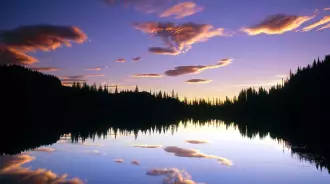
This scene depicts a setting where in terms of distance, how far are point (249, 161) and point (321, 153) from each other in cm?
1014

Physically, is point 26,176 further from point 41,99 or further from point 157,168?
point 41,99

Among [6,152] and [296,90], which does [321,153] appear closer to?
[6,152]

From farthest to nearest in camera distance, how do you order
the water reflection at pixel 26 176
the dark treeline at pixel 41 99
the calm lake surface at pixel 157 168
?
the dark treeline at pixel 41 99 < the calm lake surface at pixel 157 168 < the water reflection at pixel 26 176

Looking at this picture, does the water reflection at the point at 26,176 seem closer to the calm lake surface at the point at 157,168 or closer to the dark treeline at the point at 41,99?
the calm lake surface at the point at 157,168

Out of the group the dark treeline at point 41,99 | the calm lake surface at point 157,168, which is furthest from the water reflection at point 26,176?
the dark treeline at point 41,99

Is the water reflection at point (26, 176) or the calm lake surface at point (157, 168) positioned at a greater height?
the water reflection at point (26, 176)

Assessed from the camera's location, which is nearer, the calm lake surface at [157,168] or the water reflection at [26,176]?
the water reflection at [26,176]

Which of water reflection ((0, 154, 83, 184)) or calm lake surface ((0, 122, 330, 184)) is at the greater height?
water reflection ((0, 154, 83, 184))

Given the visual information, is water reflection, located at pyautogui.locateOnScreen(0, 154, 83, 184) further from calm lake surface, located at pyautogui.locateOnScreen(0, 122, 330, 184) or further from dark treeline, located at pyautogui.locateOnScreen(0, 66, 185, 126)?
dark treeline, located at pyautogui.locateOnScreen(0, 66, 185, 126)

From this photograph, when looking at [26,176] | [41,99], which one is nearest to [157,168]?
[26,176]

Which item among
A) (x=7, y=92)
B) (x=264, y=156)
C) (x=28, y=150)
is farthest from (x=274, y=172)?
(x=7, y=92)

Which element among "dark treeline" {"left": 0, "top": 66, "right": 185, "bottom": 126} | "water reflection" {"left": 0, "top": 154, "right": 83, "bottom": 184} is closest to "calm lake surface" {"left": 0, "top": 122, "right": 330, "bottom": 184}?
"water reflection" {"left": 0, "top": 154, "right": 83, "bottom": 184}

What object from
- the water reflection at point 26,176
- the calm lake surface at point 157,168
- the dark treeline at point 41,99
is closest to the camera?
the water reflection at point 26,176

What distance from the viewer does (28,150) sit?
36500 mm
